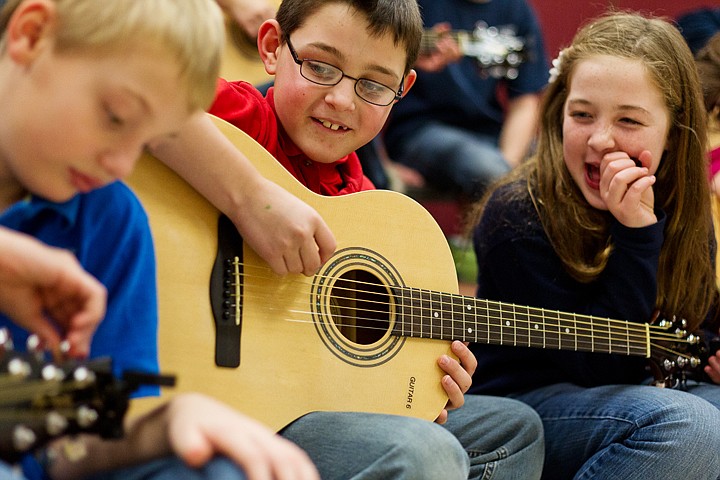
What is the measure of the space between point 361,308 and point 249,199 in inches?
12.5

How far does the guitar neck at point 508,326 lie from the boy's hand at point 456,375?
3 cm

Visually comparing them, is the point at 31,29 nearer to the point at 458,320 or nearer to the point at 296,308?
the point at 296,308

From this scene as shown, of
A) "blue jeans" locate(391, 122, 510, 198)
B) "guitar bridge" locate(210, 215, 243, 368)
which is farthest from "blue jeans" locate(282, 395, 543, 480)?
"blue jeans" locate(391, 122, 510, 198)

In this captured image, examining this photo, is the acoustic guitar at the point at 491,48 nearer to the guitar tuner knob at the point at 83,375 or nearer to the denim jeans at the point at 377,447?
the denim jeans at the point at 377,447

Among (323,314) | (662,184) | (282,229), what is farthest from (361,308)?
(662,184)

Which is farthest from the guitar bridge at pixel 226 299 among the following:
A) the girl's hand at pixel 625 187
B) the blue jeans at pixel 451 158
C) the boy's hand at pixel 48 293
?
the blue jeans at pixel 451 158

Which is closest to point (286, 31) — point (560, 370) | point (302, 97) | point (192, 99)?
point (302, 97)

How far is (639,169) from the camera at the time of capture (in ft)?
6.23

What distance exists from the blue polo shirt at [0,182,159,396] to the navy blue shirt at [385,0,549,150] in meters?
2.22

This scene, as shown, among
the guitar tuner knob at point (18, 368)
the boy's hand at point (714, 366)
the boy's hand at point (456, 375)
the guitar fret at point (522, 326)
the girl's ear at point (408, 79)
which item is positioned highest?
the girl's ear at point (408, 79)

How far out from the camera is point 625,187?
189 cm

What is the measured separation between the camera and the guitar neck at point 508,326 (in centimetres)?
163

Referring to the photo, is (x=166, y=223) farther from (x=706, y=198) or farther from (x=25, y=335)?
(x=706, y=198)

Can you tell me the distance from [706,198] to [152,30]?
1.45 meters
